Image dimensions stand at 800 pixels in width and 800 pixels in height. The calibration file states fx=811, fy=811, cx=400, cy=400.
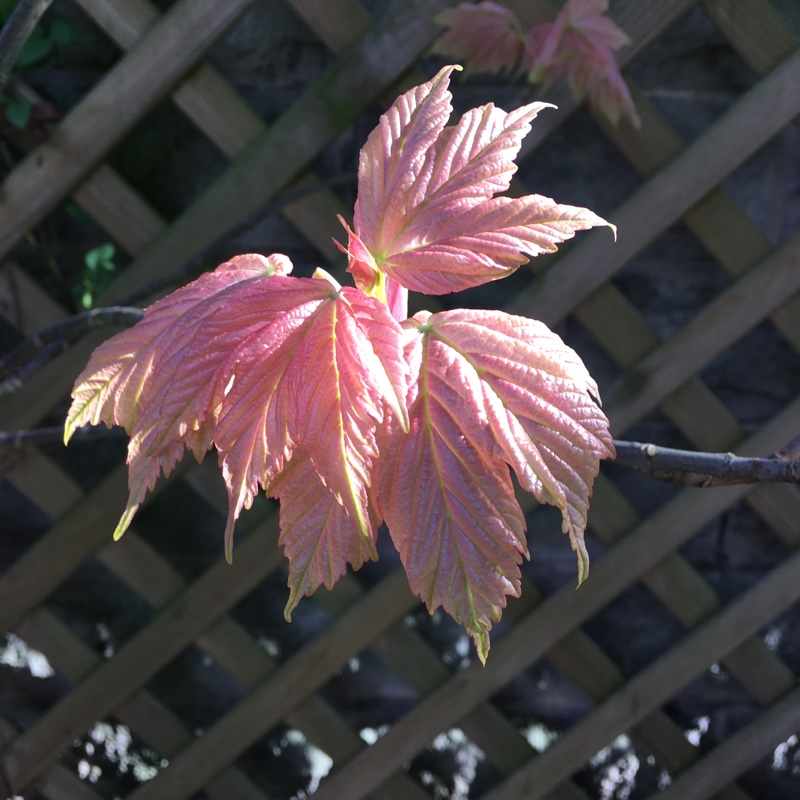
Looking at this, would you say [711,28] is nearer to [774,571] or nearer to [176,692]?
[774,571]

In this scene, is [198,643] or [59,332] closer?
[59,332]

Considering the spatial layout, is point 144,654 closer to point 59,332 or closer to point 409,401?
point 59,332

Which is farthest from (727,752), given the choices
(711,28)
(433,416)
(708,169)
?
(433,416)

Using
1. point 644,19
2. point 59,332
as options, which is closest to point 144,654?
point 59,332

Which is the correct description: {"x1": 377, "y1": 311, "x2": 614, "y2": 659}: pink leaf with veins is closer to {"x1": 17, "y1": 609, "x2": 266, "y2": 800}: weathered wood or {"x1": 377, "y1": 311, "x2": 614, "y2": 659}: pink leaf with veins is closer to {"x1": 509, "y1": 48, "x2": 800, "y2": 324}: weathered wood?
Result: {"x1": 509, "y1": 48, "x2": 800, "y2": 324}: weathered wood

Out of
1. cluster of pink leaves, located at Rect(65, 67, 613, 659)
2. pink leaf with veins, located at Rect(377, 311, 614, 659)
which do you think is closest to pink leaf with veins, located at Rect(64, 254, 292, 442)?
cluster of pink leaves, located at Rect(65, 67, 613, 659)

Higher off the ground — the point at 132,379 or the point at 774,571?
the point at 132,379
